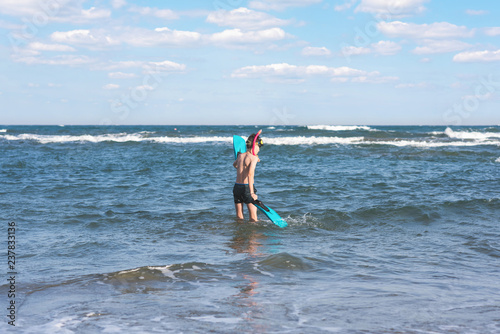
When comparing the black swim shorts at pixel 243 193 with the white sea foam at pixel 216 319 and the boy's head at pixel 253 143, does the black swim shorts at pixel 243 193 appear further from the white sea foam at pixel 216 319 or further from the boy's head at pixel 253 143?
the white sea foam at pixel 216 319

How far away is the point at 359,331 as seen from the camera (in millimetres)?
4016

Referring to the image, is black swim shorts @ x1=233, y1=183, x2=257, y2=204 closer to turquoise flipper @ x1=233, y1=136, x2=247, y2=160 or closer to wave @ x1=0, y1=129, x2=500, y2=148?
turquoise flipper @ x1=233, y1=136, x2=247, y2=160

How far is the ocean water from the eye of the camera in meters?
4.38

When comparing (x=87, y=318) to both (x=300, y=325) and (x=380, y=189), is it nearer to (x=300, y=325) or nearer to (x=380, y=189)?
(x=300, y=325)

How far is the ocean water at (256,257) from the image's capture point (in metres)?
4.38

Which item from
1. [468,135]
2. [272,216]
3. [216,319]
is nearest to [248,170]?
[272,216]

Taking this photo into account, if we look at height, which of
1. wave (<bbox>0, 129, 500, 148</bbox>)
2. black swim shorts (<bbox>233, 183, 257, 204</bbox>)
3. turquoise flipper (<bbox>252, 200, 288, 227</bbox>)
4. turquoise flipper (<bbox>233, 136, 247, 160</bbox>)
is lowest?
turquoise flipper (<bbox>252, 200, 288, 227</bbox>)

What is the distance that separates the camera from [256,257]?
6.70m

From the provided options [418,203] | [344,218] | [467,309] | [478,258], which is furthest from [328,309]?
[418,203]

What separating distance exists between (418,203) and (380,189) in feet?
7.69

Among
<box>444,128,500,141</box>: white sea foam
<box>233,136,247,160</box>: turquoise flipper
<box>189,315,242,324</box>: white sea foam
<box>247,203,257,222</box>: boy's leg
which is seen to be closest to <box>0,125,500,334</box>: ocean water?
<box>189,315,242,324</box>: white sea foam

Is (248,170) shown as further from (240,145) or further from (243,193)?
(240,145)

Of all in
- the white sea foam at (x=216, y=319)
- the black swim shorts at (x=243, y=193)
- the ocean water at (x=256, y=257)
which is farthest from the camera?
the black swim shorts at (x=243, y=193)

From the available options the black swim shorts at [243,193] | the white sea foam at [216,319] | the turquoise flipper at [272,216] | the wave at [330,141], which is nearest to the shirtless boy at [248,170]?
the black swim shorts at [243,193]
